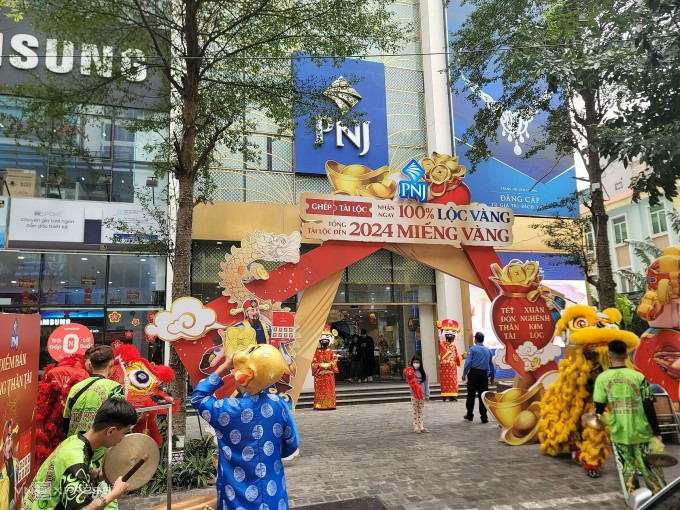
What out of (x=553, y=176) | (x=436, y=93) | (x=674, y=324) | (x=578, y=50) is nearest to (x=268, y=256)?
(x=578, y=50)

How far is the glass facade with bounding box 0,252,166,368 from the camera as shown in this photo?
12.4 m

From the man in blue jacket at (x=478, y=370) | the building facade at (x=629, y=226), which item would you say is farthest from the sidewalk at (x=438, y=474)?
the building facade at (x=629, y=226)

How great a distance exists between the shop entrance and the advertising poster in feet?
41.8

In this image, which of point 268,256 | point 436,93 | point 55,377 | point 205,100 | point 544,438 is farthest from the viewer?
point 436,93

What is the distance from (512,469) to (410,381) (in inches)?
108

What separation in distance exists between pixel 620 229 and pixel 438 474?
75.1 feet

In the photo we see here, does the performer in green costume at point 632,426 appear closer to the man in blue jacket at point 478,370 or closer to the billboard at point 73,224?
the man in blue jacket at point 478,370

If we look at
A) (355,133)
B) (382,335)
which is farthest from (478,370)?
(355,133)

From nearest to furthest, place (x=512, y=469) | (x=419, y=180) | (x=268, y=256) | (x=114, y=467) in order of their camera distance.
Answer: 1. (x=114, y=467)
2. (x=512, y=469)
3. (x=268, y=256)
4. (x=419, y=180)

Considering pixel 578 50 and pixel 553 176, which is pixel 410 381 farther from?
pixel 553 176

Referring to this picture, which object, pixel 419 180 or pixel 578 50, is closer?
pixel 578 50

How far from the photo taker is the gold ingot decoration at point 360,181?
791cm

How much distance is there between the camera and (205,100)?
28.7 ft

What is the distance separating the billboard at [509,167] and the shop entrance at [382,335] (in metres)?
4.57
